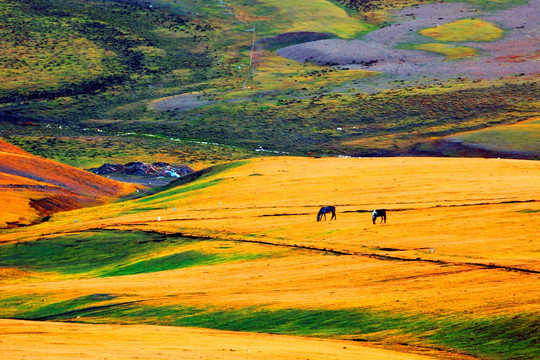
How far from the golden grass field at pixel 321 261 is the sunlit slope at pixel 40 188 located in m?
5.08

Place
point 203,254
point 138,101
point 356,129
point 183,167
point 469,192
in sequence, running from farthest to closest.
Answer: point 138,101, point 356,129, point 183,167, point 469,192, point 203,254

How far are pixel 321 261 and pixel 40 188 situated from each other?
44.6 meters

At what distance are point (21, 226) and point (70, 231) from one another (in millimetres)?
10354

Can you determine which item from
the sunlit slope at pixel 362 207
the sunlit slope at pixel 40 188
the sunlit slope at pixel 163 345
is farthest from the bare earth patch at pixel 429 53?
the sunlit slope at pixel 163 345

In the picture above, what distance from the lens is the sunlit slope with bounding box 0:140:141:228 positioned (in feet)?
229

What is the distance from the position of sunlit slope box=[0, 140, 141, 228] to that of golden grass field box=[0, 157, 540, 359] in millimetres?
5079

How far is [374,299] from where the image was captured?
32.7m

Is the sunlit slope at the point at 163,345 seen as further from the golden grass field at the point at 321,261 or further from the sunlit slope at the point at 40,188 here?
the sunlit slope at the point at 40,188

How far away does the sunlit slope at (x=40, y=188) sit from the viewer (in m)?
69.9

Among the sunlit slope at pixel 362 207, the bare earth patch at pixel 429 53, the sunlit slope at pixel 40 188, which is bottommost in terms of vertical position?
the sunlit slope at pixel 40 188

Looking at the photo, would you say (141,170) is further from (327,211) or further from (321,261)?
(321,261)

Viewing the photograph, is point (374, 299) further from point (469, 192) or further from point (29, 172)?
point (29, 172)

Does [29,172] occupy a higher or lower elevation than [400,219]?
lower

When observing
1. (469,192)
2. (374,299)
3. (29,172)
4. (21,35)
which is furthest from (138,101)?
(374,299)
